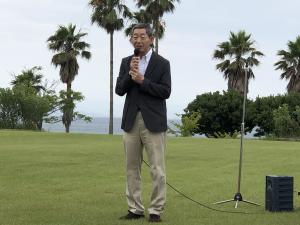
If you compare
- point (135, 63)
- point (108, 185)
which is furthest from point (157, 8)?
point (135, 63)

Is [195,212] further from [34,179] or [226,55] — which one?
[226,55]

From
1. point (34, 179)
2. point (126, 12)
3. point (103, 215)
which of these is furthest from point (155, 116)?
point (126, 12)

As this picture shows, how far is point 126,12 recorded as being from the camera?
158 feet

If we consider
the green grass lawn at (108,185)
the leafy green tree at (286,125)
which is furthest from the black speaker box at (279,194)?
the leafy green tree at (286,125)

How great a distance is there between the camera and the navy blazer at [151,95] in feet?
21.0

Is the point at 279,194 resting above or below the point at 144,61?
below

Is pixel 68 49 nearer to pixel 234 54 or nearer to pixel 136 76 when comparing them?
pixel 234 54

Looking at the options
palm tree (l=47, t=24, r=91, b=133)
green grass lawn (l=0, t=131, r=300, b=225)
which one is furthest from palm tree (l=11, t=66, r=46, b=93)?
green grass lawn (l=0, t=131, r=300, b=225)

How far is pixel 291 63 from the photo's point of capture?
182ft

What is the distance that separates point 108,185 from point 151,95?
3951 millimetres

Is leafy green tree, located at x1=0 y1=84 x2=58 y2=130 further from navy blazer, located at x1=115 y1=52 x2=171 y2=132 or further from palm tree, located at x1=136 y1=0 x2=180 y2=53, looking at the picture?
navy blazer, located at x1=115 y1=52 x2=171 y2=132

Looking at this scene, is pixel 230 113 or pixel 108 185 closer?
pixel 108 185

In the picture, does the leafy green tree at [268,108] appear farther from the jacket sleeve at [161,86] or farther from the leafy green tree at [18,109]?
the jacket sleeve at [161,86]

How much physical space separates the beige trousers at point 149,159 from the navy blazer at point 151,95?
0.08m
